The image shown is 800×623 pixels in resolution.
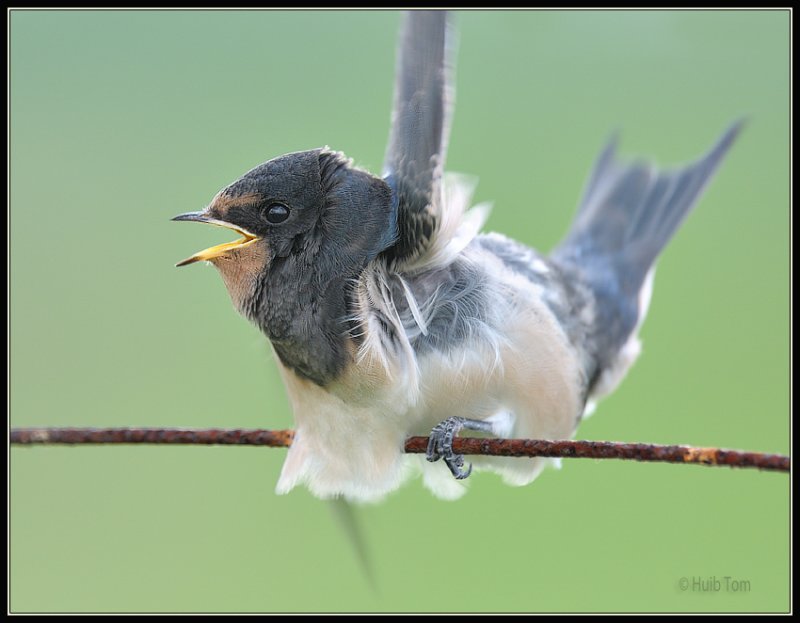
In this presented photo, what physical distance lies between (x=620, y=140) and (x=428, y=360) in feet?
5.66

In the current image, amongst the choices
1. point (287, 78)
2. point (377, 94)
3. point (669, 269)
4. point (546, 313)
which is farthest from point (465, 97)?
point (546, 313)

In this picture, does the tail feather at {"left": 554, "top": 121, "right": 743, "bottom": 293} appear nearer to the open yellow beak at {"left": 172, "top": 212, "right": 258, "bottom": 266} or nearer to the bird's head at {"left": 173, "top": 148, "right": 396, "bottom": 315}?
the bird's head at {"left": 173, "top": 148, "right": 396, "bottom": 315}

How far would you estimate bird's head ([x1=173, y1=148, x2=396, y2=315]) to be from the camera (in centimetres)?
188

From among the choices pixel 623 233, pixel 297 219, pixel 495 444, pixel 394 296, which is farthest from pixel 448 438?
pixel 623 233

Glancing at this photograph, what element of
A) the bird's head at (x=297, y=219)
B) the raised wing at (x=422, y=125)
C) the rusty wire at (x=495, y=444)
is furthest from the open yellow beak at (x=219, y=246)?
the rusty wire at (x=495, y=444)

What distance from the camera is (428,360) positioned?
193cm

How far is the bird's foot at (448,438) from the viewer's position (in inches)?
74.6

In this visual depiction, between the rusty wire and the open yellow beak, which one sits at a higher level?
the open yellow beak

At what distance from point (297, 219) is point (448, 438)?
0.55m

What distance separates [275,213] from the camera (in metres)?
1.90

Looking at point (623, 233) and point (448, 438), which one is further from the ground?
point (623, 233)

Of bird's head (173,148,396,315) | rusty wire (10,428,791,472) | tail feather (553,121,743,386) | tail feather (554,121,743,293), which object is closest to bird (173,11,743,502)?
bird's head (173,148,396,315)

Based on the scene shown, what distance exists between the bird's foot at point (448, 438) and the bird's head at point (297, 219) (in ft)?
1.26

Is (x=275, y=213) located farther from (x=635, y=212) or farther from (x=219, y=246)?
(x=635, y=212)
